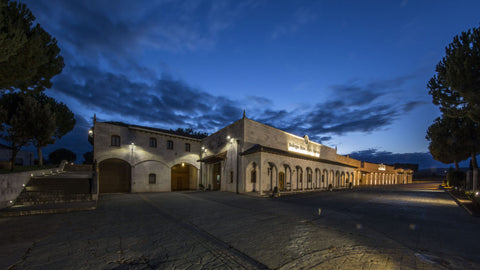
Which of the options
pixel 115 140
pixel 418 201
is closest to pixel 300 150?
pixel 418 201

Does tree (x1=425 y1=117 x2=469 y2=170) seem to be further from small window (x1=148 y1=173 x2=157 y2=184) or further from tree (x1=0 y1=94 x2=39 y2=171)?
tree (x1=0 y1=94 x2=39 y2=171)

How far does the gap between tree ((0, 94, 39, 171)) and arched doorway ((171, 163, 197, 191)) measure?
15039 millimetres

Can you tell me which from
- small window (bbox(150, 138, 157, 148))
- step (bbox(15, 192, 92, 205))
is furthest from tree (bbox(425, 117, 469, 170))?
step (bbox(15, 192, 92, 205))

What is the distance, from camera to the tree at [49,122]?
17953mm

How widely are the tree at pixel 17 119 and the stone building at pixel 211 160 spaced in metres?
5.32

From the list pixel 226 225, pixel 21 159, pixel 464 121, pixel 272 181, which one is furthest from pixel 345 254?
pixel 21 159

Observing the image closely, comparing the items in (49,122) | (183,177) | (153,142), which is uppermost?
(49,122)

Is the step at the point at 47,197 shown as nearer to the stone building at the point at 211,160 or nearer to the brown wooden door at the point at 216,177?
the stone building at the point at 211,160

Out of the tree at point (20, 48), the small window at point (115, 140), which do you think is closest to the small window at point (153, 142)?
the small window at point (115, 140)

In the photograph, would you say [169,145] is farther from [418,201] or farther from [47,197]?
[418,201]

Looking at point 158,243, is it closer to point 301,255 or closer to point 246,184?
point 301,255

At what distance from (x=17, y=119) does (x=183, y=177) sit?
58.7ft

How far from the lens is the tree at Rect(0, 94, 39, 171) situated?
16938mm

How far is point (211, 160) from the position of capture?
899 inches
